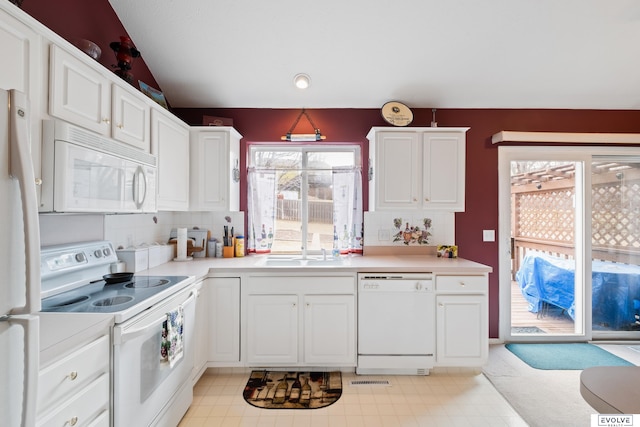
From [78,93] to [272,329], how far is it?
196 centimetres

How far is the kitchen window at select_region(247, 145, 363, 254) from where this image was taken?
312cm

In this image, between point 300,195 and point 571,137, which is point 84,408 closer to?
point 300,195

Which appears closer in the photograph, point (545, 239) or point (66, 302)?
point (66, 302)

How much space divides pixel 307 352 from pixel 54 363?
1713 millimetres

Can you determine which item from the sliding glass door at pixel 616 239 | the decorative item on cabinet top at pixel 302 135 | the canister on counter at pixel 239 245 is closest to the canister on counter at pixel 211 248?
the canister on counter at pixel 239 245

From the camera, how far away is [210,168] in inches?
109

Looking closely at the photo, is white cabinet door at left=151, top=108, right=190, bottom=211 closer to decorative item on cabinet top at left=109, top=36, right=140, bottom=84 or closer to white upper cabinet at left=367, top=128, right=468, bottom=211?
decorative item on cabinet top at left=109, top=36, right=140, bottom=84

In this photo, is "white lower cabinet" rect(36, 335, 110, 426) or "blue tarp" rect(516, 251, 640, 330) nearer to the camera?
"white lower cabinet" rect(36, 335, 110, 426)

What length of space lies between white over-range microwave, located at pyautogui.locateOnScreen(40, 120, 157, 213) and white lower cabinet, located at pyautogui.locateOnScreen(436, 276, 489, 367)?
2292mm

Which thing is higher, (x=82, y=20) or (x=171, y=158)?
(x=82, y=20)

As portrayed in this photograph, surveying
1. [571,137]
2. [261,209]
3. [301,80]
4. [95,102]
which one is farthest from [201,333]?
[571,137]

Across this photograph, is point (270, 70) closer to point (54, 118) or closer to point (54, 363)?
point (54, 118)

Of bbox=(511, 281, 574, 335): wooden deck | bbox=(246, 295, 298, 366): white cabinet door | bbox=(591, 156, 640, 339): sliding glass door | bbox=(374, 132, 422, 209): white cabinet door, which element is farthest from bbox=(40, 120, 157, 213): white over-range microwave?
bbox=(591, 156, 640, 339): sliding glass door

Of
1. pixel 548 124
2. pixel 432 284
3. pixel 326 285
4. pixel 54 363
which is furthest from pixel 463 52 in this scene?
pixel 54 363
